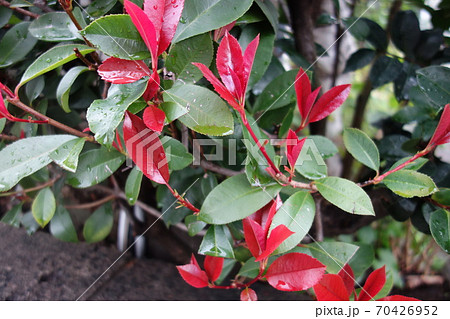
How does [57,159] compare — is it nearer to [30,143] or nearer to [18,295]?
[30,143]

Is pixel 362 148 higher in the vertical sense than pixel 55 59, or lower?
lower

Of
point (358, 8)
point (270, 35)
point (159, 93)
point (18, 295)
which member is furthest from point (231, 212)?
point (358, 8)

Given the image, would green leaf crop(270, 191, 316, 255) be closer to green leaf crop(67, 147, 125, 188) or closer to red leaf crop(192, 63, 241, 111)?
red leaf crop(192, 63, 241, 111)

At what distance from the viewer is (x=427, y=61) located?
0.80 meters

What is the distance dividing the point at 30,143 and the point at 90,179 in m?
0.11

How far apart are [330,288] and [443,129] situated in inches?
10.8

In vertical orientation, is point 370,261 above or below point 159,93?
below

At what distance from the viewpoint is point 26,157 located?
531mm

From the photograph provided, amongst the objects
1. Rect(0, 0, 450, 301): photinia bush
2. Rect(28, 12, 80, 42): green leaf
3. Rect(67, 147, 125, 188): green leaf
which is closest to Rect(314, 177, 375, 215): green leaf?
Rect(0, 0, 450, 301): photinia bush

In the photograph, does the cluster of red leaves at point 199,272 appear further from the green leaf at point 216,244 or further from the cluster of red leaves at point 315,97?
the cluster of red leaves at point 315,97

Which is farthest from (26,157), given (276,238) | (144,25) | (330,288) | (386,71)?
(386,71)

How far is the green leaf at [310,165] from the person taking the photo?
21.2 inches

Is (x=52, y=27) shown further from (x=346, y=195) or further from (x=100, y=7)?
(x=346, y=195)
